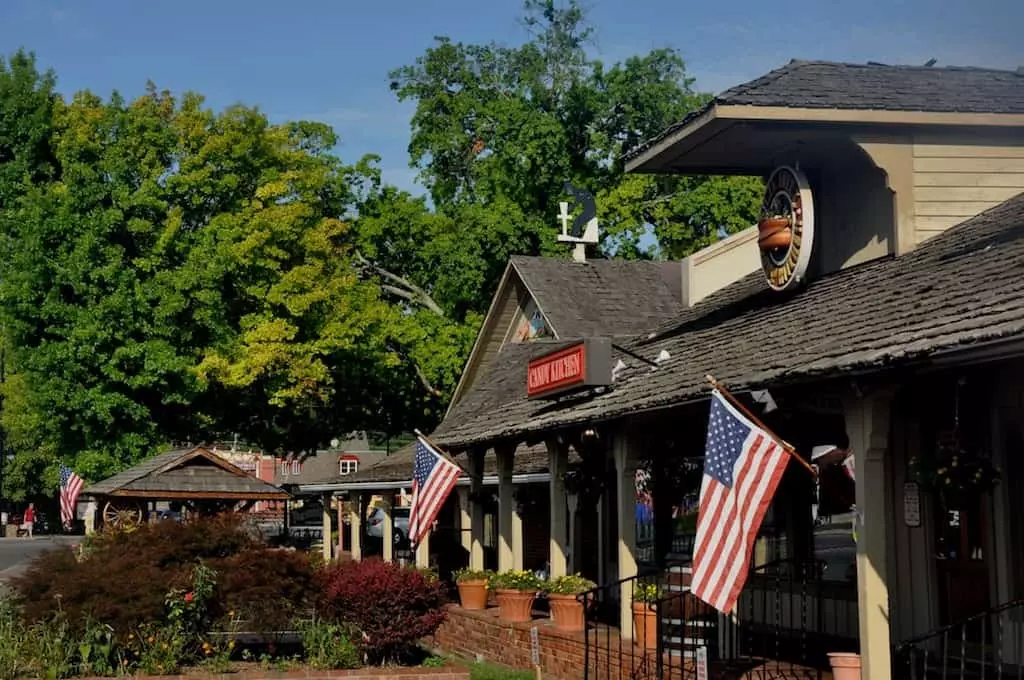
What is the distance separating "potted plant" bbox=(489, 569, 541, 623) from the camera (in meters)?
18.1

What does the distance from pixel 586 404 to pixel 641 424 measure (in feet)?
2.90

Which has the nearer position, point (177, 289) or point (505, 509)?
point (505, 509)

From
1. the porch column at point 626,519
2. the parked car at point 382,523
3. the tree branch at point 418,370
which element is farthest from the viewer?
the parked car at point 382,523

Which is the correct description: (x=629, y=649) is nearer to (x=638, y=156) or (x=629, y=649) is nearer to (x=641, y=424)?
(x=641, y=424)

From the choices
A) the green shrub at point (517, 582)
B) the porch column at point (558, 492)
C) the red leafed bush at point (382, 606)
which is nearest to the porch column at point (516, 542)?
the green shrub at point (517, 582)

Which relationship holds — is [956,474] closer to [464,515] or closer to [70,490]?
[464,515]

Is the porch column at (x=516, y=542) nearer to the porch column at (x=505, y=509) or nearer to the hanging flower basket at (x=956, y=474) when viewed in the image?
the porch column at (x=505, y=509)

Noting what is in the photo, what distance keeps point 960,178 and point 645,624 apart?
5.77 meters

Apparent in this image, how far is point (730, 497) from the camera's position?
1066 cm

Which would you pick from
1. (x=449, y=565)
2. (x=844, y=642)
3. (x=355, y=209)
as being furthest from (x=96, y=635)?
(x=355, y=209)

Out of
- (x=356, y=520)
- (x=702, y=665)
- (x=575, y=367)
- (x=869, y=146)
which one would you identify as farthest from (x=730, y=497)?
(x=356, y=520)

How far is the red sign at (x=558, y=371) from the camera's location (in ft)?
51.4

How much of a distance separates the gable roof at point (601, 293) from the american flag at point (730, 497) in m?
15.8

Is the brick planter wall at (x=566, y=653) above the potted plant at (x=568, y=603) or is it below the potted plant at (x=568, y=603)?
below
